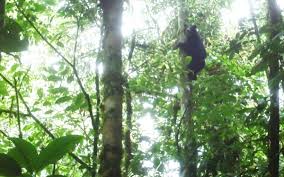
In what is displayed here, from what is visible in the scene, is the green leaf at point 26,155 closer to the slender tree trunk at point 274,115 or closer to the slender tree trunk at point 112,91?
the slender tree trunk at point 112,91

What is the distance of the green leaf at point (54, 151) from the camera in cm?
96

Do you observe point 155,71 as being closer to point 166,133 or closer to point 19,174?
point 166,133

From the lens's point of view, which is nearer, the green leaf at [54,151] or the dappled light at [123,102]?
the green leaf at [54,151]

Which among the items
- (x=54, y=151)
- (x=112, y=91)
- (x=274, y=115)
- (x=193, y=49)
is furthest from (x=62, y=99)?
(x=193, y=49)

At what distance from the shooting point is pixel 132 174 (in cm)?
380

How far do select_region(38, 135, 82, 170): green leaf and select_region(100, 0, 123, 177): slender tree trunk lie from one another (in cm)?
151

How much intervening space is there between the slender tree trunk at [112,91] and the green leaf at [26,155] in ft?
5.17

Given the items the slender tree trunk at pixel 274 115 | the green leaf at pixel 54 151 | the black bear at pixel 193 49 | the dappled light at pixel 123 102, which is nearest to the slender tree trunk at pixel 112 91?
the dappled light at pixel 123 102

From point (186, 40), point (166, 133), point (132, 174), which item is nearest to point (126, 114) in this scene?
point (166, 133)

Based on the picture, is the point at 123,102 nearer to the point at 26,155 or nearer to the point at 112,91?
the point at 112,91

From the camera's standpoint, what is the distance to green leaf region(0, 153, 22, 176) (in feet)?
3.13

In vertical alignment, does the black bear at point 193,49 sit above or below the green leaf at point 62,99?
above

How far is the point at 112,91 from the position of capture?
2846mm

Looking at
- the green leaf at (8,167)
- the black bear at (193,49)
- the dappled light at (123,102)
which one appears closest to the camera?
the green leaf at (8,167)
